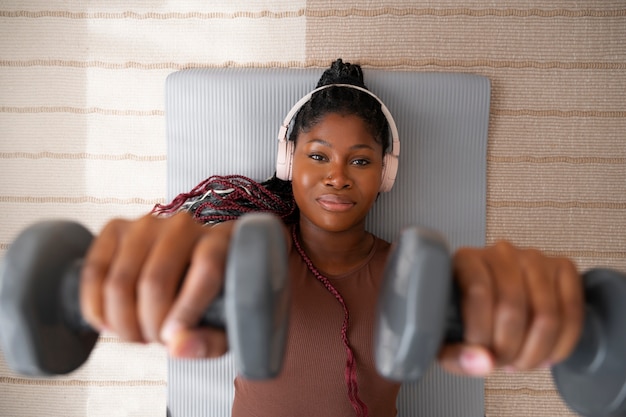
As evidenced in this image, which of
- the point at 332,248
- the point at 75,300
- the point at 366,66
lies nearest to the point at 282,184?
the point at 332,248

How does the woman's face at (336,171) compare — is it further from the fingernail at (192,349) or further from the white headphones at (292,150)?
the fingernail at (192,349)

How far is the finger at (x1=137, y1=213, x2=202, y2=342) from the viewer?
0.29 meters

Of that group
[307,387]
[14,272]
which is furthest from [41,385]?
[14,272]

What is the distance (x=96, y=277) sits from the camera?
30 centimetres

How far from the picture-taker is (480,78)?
0.87m

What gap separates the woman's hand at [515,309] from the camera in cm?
30

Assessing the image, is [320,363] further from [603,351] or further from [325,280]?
[603,351]

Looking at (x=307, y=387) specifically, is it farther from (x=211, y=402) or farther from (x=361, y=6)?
(x=361, y=6)

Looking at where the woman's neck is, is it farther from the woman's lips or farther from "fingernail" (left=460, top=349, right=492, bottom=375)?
"fingernail" (left=460, top=349, right=492, bottom=375)

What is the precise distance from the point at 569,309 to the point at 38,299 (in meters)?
0.41

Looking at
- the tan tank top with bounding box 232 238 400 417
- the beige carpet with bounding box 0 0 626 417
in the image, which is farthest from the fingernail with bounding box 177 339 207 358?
the beige carpet with bounding box 0 0 626 417

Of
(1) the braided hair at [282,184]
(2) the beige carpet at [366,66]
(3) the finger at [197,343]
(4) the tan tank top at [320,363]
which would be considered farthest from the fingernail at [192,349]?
(2) the beige carpet at [366,66]

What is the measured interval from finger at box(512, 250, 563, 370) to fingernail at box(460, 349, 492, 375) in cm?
3

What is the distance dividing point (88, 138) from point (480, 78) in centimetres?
90
